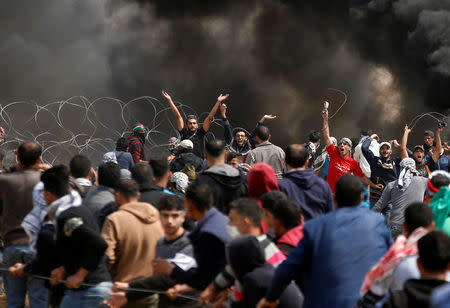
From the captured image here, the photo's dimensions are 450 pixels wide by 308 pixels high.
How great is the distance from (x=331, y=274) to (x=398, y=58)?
13.0 meters

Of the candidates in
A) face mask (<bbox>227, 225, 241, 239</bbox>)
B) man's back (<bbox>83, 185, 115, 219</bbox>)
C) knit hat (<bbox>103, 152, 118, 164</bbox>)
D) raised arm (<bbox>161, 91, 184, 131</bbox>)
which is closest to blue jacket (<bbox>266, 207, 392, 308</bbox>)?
face mask (<bbox>227, 225, 241, 239</bbox>)

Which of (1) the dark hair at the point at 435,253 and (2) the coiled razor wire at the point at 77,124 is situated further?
(2) the coiled razor wire at the point at 77,124

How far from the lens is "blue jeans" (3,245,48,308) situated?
4.79 m

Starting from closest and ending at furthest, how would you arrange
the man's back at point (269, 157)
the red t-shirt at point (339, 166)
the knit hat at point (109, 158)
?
the man's back at point (269, 157)
the knit hat at point (109, 158)
the red t-shirt at point (339, 166)

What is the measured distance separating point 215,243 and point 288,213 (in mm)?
609

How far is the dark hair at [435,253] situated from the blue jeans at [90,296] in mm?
2147

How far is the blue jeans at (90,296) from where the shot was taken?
4027 mm

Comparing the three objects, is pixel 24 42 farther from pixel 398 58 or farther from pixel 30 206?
pixel 30 206

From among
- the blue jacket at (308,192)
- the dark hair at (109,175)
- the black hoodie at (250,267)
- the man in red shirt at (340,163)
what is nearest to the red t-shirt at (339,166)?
the man in red shirt at (340,163)

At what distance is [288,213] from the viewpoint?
4.00 metres

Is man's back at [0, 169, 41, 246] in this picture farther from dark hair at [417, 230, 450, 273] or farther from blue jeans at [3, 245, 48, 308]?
dark hair at [417, 230, 450, 273]

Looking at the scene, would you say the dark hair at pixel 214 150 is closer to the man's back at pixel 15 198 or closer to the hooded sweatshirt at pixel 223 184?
the hooded sweatshirt at pixel 223 184

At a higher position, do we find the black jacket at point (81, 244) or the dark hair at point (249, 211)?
the dark hair at point (249, 211)

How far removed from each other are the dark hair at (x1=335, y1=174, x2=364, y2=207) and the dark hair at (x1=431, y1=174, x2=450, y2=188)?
6.65 feet
